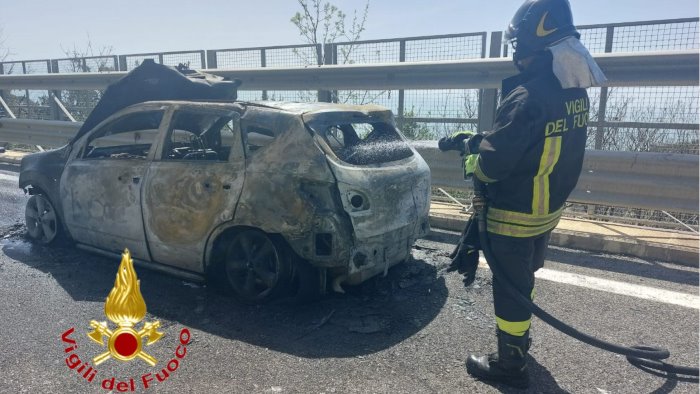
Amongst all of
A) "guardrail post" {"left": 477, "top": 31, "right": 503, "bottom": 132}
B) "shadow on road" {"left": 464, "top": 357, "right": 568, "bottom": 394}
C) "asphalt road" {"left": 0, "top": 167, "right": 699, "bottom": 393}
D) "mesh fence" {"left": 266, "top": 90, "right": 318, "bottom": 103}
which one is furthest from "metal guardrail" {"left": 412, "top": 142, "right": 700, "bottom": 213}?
"mesh fence" {"left": 266, "top": 90, "right": 318, "bottom": 103}

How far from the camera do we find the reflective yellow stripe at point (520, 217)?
109 inches

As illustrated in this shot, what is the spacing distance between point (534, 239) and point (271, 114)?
6.78 feet

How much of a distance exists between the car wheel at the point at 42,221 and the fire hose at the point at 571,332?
416 cm

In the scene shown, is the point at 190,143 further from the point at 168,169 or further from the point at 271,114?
the point at 271,114

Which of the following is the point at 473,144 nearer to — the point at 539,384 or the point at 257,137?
the point at 539,384

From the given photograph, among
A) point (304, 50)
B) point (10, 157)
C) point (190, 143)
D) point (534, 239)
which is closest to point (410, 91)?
point (304, 50)

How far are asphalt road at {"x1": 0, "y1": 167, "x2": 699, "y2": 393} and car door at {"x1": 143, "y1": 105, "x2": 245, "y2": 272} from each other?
1.24 ft

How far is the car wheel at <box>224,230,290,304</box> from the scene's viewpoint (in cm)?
363

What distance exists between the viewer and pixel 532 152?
2.65m

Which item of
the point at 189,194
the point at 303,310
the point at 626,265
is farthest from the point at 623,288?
the point at 189,194

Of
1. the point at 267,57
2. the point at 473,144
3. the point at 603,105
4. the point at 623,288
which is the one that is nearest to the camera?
the point at 473,144

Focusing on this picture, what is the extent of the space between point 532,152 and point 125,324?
2.75 m

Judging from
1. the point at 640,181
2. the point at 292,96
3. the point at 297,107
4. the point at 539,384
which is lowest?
the point at 539,384

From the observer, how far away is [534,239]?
2.87 metres
